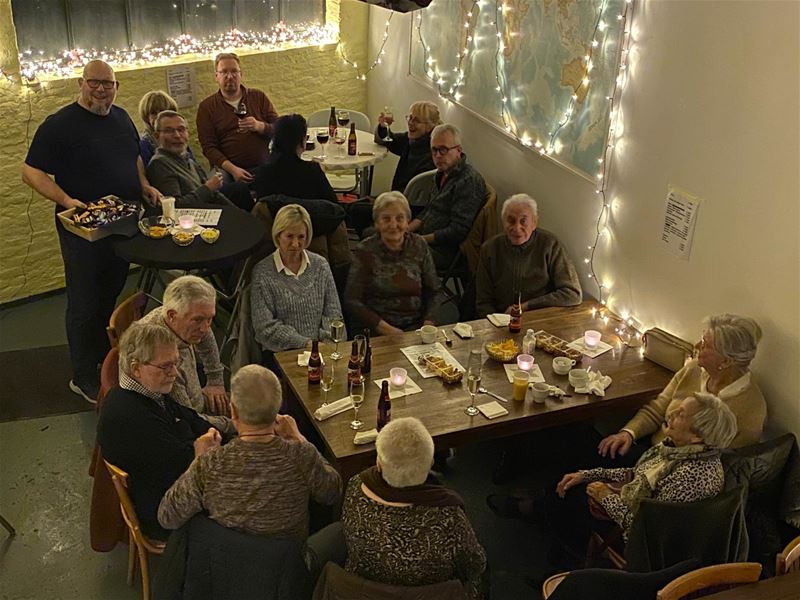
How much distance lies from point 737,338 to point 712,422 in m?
0.53

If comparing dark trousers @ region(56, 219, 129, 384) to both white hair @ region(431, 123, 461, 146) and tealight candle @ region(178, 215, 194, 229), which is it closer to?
tealight candle @ region(178, 215, 194, 229)

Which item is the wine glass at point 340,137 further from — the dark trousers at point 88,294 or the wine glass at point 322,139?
the dark trousers at point 88,294

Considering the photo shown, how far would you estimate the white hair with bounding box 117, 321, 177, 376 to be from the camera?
9.11 ft

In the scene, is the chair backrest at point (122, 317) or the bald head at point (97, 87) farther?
the bald head at point (97, 87)

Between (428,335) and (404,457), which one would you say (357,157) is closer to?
(428,335)

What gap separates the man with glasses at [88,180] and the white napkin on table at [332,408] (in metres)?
1.80

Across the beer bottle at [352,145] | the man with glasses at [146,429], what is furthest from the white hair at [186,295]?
the beer bottle at [352,145]

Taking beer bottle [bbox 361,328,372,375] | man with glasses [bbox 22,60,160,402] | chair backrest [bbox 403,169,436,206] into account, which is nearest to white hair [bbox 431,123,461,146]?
chair backrest [bbox 403,169,436,206]

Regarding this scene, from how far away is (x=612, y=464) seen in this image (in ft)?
11.4

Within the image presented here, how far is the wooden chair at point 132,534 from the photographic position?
2.65 m

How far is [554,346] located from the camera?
3676 millimetres

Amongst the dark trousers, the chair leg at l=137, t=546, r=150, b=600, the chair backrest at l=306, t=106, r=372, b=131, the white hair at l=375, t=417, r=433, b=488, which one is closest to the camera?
the white hair at l=375, t=417, r=433, b=488

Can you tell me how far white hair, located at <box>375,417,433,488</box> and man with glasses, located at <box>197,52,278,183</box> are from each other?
3.57m

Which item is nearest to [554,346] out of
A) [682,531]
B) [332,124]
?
[682,531]
